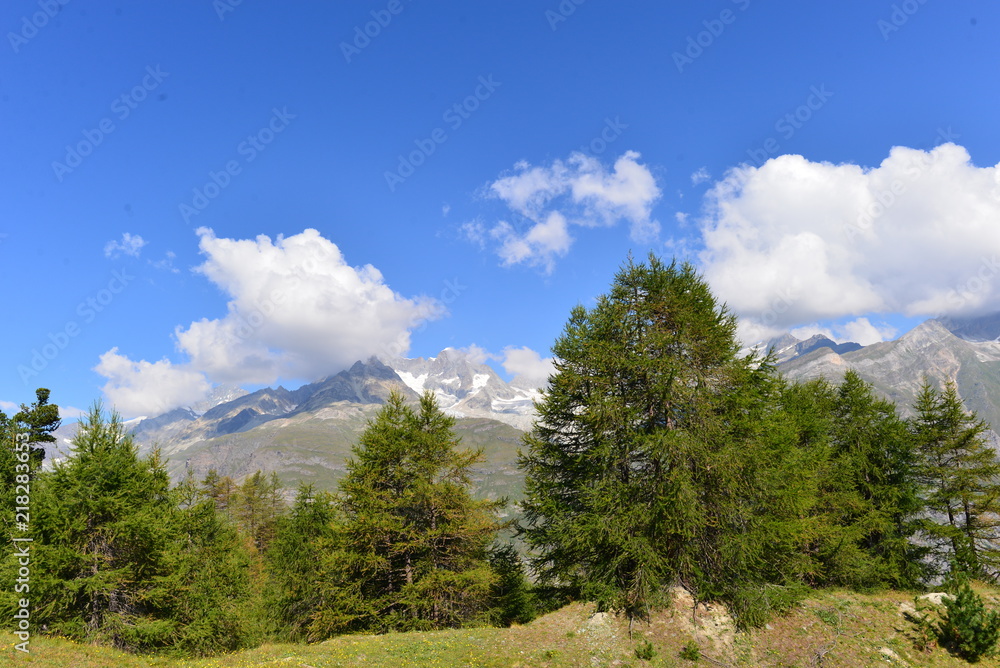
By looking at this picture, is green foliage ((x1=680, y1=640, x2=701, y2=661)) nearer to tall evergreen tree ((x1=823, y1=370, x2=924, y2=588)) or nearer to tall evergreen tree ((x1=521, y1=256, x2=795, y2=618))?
tall evergreen tree ((x1=521, y1=256, x2=795, y2=618))

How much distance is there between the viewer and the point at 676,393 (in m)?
20.8

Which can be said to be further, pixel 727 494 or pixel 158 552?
pixel 158 552

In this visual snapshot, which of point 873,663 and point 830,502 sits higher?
point 830,502

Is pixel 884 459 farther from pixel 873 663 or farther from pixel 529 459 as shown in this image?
pixel 529 459

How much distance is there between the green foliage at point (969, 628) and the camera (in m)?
18.7

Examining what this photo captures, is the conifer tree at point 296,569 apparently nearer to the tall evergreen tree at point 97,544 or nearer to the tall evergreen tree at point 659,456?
the tall evergreen tree at point 97,544

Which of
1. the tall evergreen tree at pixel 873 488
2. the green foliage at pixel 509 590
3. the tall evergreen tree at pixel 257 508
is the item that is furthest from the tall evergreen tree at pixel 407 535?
the tall evergreen tree at pixel 257 508

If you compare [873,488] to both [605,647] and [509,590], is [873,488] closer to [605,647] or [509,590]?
[605,647]

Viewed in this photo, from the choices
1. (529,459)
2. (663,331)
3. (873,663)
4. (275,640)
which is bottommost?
(275,640)

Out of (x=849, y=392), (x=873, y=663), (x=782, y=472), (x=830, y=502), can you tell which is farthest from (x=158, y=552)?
(x=849, y=392)

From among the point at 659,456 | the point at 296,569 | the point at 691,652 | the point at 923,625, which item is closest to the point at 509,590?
the point at 691,652

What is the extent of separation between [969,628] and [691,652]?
38.3ft

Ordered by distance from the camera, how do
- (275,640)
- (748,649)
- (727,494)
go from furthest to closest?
(275,640) < (727,494) < (748,649)

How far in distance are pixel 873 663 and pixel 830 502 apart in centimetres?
1281
